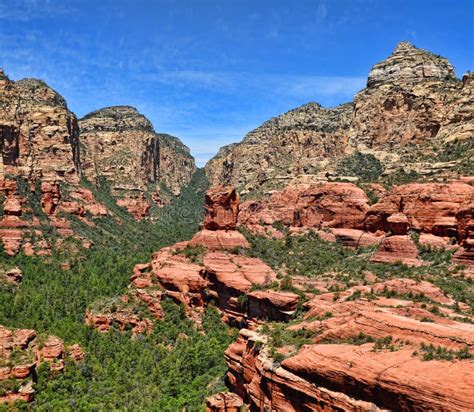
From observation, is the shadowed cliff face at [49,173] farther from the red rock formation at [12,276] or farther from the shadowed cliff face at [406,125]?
the shadowed cliff face at [406,125]

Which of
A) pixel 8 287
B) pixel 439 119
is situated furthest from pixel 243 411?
pixel 439 119

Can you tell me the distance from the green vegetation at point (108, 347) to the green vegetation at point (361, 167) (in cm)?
4244

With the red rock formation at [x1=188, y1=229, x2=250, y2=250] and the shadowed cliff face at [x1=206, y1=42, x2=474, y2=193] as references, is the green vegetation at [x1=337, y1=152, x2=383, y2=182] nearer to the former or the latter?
the shadowed cliff face at [x1=206, y1=42, x2=474, y2=193]

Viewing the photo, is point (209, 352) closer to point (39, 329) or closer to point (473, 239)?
point (39, 329)

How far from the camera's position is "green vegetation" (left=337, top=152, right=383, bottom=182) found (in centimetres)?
9524

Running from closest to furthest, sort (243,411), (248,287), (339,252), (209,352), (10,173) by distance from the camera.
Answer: (243,411) < (209,352) < (248,287) < (339,252) < (10,173)

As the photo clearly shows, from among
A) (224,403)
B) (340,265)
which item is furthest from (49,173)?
(224,403)

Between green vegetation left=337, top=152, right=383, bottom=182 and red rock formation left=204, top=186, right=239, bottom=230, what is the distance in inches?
1070

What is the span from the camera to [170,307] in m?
70.3

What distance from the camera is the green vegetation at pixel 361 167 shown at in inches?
3750

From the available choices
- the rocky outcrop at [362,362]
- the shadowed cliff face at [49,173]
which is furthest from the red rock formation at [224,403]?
the shadowed cliff face at [49,173]

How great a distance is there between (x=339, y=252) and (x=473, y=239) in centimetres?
2344

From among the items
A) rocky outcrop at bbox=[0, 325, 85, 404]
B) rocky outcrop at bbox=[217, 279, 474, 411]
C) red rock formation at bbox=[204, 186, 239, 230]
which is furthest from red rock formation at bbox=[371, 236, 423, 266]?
rocky outcrop at bbox=[0, 325, 85, 404]

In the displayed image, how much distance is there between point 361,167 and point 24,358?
6985 centimetres
